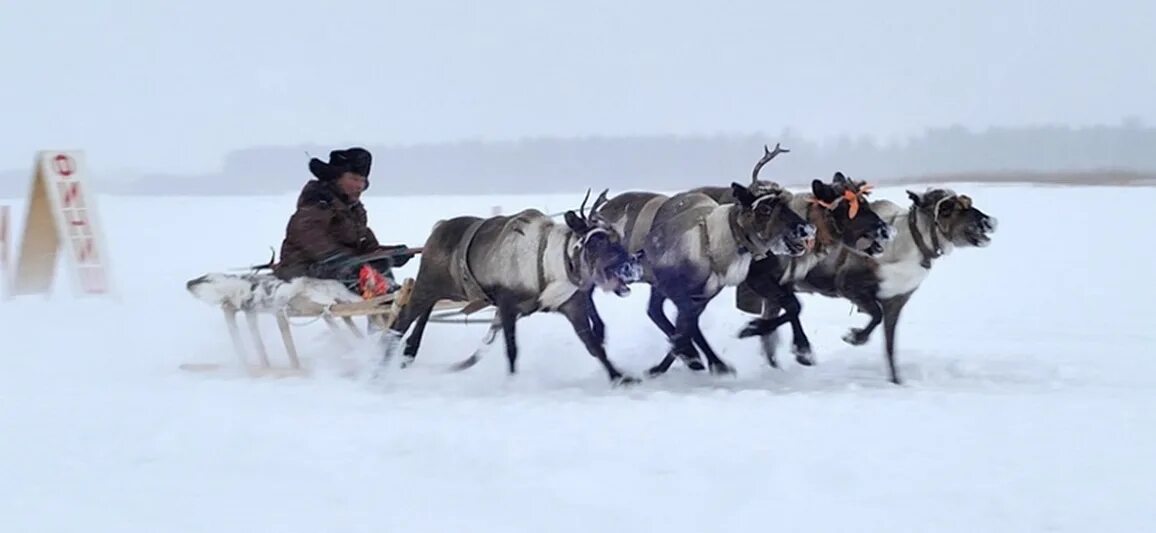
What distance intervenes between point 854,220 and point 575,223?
1.61 metres

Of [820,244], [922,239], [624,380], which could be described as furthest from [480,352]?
[922,239]

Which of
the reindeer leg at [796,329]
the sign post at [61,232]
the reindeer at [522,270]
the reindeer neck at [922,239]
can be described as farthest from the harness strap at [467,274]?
the sign post at [61,232]

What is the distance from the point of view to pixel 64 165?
956 cm

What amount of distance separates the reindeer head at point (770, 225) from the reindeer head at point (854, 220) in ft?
0.90

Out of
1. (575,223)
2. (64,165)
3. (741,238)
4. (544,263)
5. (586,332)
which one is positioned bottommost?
(586,332)

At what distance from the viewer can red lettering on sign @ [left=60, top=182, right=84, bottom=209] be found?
9.57 metres

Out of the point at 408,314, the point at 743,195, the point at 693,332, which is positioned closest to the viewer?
the point at 743,195

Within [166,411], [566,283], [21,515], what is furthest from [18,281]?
[21,515]

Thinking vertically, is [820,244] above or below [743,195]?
below

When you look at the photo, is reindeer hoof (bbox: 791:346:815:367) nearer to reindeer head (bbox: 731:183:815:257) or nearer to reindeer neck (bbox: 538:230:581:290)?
reindeer head (bbox: 731:183:815:257)

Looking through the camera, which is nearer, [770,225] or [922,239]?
[770,225]

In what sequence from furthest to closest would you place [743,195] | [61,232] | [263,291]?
[61,232]
[263,291]
[743,195]

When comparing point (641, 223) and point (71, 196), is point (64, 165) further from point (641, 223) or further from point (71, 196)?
point (641, 223)

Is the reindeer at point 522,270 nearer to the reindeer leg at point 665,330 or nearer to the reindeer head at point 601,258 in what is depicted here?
the reindeer head at point 601,258
